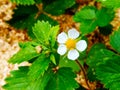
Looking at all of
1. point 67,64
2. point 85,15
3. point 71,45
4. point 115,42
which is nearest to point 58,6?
point 85,15

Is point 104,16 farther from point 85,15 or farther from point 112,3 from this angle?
point 112,3

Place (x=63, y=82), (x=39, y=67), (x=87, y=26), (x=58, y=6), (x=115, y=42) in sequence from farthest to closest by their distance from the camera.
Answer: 1. (x=58, y=6)
2. (x=87, y=26)
3. (x=115, y=42)
4. (x=63, y=82)
5. (x=39, y=67)

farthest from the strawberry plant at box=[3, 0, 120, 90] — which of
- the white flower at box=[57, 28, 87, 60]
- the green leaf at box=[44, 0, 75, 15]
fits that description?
the green leaf at box=[44, 0, 75, 15]

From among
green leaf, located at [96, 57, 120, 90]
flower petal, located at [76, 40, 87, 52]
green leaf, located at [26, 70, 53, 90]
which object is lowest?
green leaf, located at [96, 57, 120, 90]

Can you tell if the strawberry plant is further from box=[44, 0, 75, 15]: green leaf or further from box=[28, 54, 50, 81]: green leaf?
box=[44, 0, 75, 15]: green leaf

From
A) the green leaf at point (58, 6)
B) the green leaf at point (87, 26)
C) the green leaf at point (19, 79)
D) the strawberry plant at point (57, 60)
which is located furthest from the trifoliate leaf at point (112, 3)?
the green leaf at point (58, 6)

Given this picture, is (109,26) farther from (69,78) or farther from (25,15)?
(69,78)
